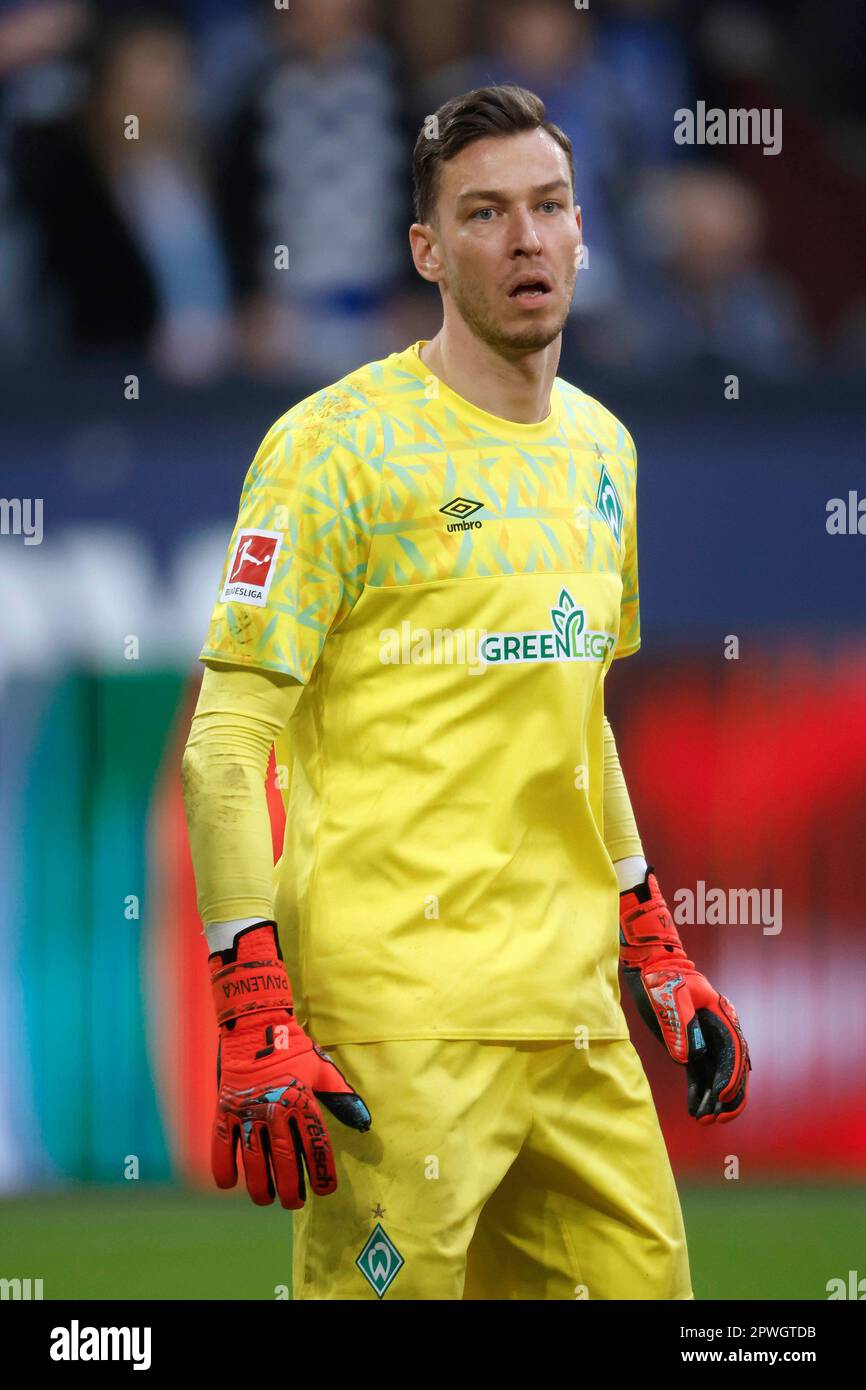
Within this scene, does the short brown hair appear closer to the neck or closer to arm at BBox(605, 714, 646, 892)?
the neck

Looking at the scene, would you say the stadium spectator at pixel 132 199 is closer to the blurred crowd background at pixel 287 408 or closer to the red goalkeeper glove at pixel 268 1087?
the blurred crowd background at pixel 287 408

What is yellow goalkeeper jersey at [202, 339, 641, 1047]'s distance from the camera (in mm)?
2670

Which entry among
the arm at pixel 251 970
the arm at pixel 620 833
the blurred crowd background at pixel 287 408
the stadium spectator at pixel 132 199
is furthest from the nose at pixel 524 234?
the stadium spectator at pixel 132 199

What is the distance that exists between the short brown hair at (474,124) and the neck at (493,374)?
196 mm

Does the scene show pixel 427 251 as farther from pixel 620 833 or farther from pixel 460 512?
pixel 620 833

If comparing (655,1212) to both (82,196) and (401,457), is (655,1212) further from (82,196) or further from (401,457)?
(82,196)

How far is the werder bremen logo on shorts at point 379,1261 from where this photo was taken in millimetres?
2607

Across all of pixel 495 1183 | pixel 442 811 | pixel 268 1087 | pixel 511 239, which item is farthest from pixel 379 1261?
pixel 511 239

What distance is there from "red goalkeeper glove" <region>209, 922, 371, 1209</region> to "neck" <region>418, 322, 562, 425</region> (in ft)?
2.56

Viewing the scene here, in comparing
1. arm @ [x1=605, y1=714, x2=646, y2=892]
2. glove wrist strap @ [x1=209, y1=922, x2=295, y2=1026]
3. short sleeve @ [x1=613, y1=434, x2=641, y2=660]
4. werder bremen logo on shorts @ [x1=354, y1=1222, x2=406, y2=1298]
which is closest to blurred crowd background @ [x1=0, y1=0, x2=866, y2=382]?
short sleeve @ [x1=613, y1=434, x2=641, y2=660]

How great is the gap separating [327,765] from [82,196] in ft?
13.0

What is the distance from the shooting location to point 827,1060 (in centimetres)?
550

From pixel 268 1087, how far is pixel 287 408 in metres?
3.52

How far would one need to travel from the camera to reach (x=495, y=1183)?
8.77 feet
